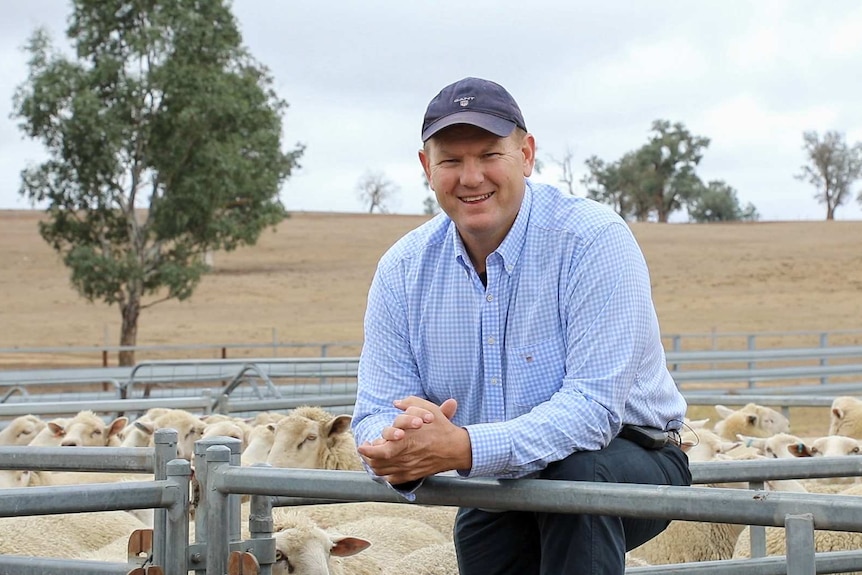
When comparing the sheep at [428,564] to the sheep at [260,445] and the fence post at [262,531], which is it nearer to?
the fence post at [262,531]

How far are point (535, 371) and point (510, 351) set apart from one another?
8 centimetres

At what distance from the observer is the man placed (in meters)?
2.68

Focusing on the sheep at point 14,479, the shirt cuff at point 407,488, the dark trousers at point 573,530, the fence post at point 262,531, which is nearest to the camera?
the dark trousers at point 573,530

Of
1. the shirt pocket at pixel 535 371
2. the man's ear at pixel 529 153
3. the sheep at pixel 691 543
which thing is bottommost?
the sheep at pixel 691 543

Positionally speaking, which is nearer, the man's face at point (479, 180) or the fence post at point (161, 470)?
the man's face at point (479, 180)

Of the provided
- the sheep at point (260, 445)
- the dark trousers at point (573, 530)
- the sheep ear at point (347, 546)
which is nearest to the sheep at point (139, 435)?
the sheep at point (260, 445)

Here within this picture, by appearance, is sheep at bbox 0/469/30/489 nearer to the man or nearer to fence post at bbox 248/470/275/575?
fence post at bbox 248/470/275/575

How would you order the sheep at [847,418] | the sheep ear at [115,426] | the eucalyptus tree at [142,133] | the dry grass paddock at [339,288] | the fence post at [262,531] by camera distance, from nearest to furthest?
the fence post at [262,531]
the sheep ear at [115,426]
the sheep at [847,418]
the eucalyptus tree at [142,133]
the dry grass paddock at [339,288]

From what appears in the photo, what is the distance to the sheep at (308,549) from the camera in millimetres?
4449

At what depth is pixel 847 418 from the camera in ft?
30.7

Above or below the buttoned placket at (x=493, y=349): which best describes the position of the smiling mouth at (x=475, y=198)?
above

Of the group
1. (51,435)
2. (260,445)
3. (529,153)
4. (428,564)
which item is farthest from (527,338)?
(51,435)

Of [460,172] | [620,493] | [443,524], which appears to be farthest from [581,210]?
[443,524]

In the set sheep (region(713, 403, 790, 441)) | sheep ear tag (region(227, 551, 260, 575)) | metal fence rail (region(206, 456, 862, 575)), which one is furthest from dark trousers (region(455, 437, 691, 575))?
sheep (region(713, 403, 790, 441))
